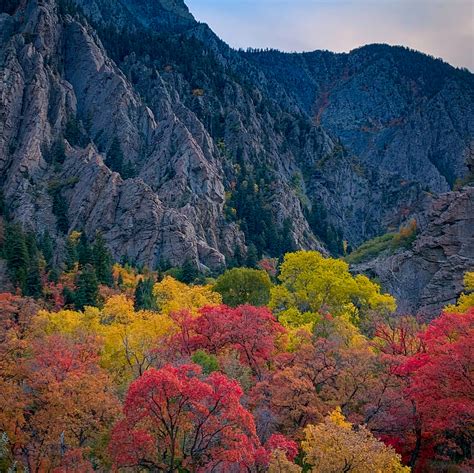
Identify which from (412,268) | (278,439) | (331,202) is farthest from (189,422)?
(331,202)

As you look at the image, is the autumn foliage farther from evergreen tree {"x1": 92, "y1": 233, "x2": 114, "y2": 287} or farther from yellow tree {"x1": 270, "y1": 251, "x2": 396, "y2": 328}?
evergreen tree {"x1": 92, "y1": 233, "x2": 114, "y2": 287}

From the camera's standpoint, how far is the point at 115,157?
142250mm

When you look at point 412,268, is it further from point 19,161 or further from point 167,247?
point 19,161

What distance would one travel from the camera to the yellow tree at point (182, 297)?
6135 centimetres

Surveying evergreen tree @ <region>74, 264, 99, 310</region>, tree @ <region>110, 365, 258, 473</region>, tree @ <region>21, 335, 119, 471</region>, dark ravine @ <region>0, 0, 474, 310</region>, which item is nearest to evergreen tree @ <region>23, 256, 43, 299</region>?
evergreen tree @ <region>74, 264, 99, 310</region>

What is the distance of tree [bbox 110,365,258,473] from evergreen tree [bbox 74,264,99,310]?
47.2m

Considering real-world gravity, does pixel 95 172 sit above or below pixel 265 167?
below

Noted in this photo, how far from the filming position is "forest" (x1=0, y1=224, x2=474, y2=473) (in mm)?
28094

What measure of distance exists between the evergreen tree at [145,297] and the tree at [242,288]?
33.1ft

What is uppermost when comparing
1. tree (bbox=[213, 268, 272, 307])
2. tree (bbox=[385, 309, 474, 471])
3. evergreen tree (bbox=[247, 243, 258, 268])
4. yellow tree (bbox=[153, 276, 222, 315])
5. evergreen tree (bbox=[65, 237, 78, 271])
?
evergreen tree (bbox=[247, 243, 258, 268])

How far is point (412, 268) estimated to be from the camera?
85.4m

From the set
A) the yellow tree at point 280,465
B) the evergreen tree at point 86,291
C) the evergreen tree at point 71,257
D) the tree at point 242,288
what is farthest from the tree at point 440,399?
Answer: the evergreen tree at point 71,257

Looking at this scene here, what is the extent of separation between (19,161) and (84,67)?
42.4m

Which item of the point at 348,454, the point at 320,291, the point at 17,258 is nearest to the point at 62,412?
the point at 348,454
